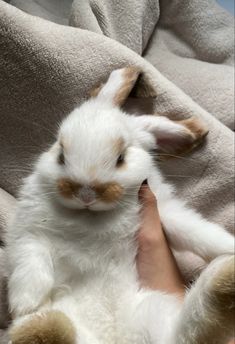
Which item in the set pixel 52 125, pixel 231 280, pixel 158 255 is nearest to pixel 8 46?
pixel 52 125

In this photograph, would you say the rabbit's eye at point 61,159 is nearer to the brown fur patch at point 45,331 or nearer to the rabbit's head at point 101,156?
the rabbit's head at point 101,156

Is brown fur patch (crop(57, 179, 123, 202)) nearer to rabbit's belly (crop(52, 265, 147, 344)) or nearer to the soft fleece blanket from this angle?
rabbit's belly (crop(52, 265, 147, 344))

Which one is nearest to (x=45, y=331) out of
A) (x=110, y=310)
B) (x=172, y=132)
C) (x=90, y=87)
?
(x=110, y=310)

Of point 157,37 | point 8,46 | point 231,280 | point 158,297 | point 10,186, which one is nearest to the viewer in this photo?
point 231,280

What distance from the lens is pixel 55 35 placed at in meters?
1.16

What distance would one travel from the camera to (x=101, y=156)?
0.84m

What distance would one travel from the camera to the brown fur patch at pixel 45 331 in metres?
0.71

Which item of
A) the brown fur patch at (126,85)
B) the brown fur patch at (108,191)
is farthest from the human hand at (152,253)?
the brown fur patch at (126,85)

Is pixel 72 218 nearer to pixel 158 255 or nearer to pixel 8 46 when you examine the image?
pixel 158 255

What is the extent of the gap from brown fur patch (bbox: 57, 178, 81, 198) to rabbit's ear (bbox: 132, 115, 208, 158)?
244 millimetres

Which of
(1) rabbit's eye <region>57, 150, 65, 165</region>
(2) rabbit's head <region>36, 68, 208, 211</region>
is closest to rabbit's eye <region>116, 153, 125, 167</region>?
(2) rabbit's head <region>36, 68, 208, 211</region>

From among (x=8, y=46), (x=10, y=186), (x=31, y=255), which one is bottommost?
(x=10, y=186)

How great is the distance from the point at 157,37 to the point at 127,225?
2.67 feet

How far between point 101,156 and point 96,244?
0.18m
